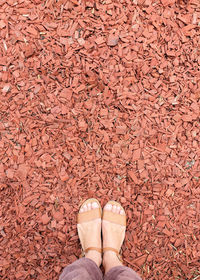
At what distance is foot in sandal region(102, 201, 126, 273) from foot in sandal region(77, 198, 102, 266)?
0.06m

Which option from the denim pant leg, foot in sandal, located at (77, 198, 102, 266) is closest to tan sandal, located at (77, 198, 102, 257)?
Answer: foot in sandal, located at (77, 198, 102, 266)

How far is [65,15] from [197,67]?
1.06 metres

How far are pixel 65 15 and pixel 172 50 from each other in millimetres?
842

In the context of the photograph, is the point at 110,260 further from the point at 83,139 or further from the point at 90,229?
the point at 83,139

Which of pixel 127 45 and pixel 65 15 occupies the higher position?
pixel 65 15

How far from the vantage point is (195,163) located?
6.76 feet

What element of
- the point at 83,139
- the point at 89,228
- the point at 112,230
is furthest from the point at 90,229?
the point at 83,139

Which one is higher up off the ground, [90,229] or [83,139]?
[83,139]

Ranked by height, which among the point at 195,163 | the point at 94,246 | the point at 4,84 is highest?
the point at 4,84

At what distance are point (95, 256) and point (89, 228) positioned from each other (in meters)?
0.20

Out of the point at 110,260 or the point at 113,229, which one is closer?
the point at 110,260

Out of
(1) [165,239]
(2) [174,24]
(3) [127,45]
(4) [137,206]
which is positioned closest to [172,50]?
(2) [174,24]

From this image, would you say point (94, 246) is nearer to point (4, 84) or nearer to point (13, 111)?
point (13, 111)

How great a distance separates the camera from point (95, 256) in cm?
195
